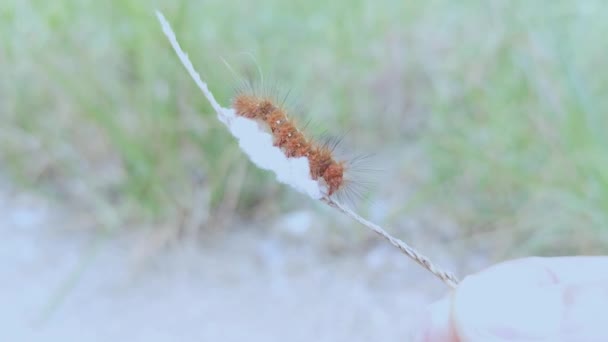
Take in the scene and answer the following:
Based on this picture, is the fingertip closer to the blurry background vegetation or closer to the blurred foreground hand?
the blurred foreground hand

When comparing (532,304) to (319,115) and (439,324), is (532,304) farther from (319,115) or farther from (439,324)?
(319,115)

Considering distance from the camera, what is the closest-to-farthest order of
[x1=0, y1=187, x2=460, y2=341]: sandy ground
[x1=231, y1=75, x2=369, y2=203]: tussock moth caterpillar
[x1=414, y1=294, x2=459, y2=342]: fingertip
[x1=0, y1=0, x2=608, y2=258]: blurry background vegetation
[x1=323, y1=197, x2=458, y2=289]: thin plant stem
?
[x1=323, y1=197, x2=458, y2=289]: thin plant stem, [x1=231, y1=75, x2=369, y2=203]: tussock moth caterpillar, [x1=414, y1=294, x2=459, y2=342]: fingertip, [x1=0, y1=187, x2=460, y2=341]: sandy ground, [x1=0, y1=0, x2=608, y2=258]: blurry background vegetation

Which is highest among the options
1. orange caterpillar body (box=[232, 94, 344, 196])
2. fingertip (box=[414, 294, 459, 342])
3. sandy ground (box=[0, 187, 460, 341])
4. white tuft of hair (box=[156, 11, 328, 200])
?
sandy ground (box=[0, 187, 460, 341])

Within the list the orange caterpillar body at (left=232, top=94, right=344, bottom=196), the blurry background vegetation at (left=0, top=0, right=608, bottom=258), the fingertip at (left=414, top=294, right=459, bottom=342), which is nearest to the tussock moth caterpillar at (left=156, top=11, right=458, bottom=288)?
the orange caterpillar body at (left=232, top=94, right=344, bottom=196)

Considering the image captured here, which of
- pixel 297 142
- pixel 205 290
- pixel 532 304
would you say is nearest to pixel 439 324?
pixel 532 304

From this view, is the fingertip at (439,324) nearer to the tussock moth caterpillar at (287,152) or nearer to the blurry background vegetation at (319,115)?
the tussock moth caterpillar at (287,152)

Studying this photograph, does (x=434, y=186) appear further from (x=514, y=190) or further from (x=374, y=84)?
(x=374, y=84)

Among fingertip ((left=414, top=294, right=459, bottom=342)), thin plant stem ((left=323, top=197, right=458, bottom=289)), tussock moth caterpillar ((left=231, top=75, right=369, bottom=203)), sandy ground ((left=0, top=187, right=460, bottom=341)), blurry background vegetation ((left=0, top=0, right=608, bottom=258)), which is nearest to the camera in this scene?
→ thin plant stem ((left=323, top=197, right=458, bottom=289))

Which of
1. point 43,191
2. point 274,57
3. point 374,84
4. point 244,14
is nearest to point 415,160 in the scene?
point 374,84
